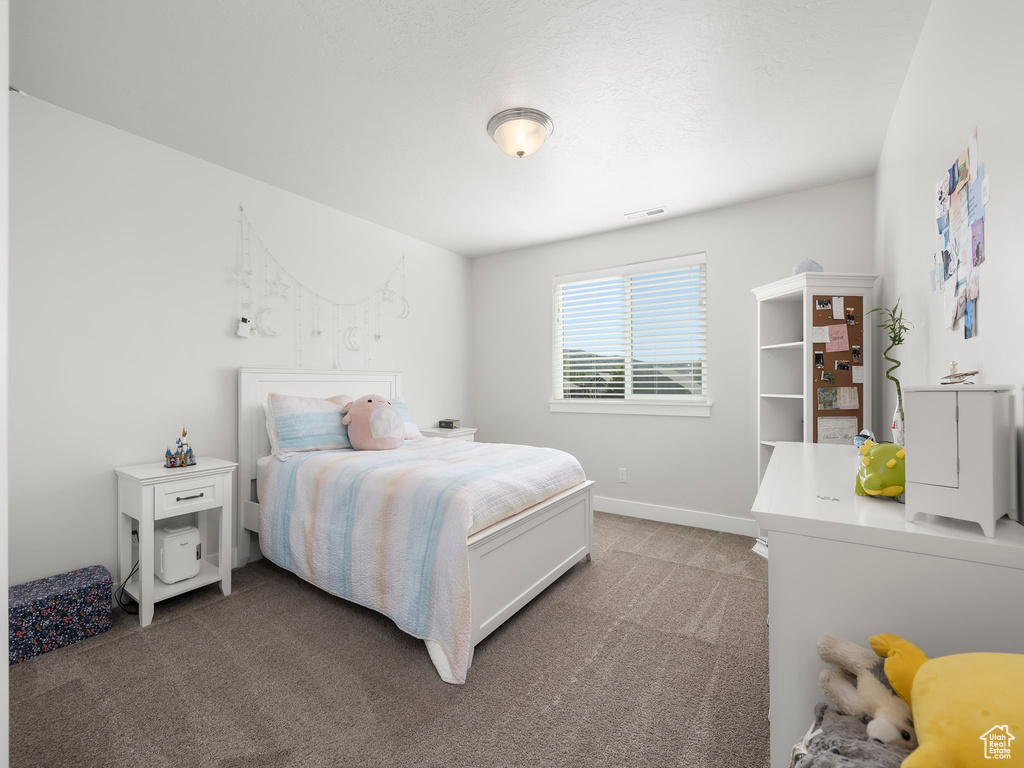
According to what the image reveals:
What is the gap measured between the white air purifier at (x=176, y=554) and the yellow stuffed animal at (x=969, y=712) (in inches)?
114

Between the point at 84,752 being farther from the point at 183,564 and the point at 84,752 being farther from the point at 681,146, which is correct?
the point at 681,146

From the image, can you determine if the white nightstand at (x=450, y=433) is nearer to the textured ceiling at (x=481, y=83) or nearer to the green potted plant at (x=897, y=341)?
the textured ceiling at (x=481, y=83)

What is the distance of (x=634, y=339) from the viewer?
4.23 meters

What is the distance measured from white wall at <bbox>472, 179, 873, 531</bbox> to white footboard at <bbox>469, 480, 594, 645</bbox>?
4.12ft

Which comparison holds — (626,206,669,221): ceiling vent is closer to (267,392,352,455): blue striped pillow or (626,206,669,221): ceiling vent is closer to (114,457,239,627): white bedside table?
(267,392,352,455): blue striped pillow

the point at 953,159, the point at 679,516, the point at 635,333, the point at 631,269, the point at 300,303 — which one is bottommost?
the point at 679,516

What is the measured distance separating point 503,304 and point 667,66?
3.03m

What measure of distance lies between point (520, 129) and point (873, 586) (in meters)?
2.32

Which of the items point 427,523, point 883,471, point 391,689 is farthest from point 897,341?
point 391,689

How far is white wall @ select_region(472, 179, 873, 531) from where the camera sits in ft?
11.1

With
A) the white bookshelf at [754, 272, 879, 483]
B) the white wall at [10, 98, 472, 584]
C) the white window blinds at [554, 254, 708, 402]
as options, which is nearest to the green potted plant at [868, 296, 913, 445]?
the white bookshelf at [754, 272, 879, 483]

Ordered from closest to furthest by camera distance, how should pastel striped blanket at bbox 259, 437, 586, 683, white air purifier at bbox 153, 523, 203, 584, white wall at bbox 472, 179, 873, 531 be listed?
1. pastel striped blanket at bbox 259, 437, 586, 683
2. white air purifier at bbox 153, 523, 203, 584
3. white wall at bbox 472, 179, 873, 531

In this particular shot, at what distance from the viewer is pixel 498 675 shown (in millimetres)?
1907

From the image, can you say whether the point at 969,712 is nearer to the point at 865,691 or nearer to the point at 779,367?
the point at 865,691
